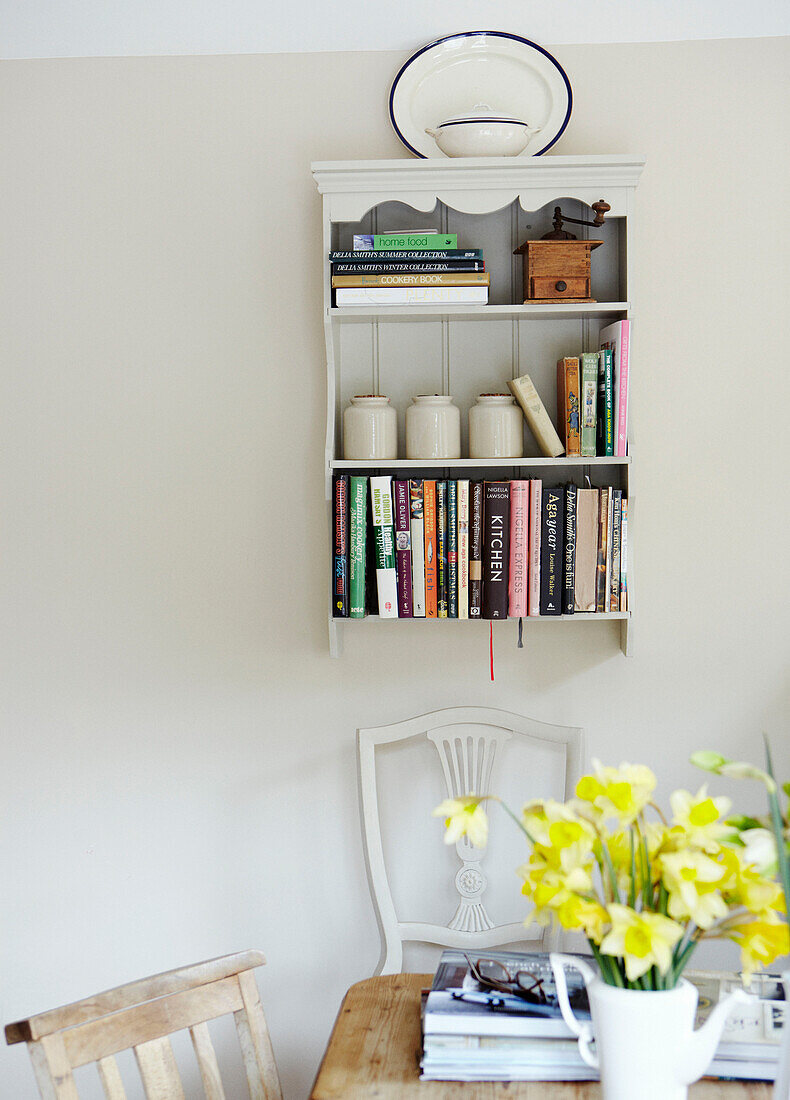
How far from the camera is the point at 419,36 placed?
195 centimetres

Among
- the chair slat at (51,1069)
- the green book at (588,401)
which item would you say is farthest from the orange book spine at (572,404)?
the chair slat at (51,1069)

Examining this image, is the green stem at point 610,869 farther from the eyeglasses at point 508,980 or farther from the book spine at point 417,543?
the book spine at point 417,543

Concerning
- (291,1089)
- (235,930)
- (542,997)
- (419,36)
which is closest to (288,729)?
(235,930)

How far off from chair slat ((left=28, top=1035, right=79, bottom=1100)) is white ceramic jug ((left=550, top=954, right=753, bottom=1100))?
0.63 m

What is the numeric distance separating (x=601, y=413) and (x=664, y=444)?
0.78 feet

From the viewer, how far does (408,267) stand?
179cm

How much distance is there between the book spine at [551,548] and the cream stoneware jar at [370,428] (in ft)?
1.12

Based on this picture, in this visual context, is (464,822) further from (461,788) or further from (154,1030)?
(461,788)

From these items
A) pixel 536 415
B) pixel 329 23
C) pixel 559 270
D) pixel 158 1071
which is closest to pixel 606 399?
pixel 536 415

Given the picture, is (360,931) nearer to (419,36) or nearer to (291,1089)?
(291,1089)

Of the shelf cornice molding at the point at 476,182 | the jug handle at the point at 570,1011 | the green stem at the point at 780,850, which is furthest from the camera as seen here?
the shelf cornice molding at the point at 476,182

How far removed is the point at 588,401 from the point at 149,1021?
1333mm

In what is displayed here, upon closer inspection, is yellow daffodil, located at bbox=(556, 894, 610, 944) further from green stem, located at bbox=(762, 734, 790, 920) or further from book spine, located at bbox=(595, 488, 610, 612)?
book spine, located at bbox=(595, 488, 610, 612)

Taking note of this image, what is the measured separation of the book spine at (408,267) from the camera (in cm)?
179
